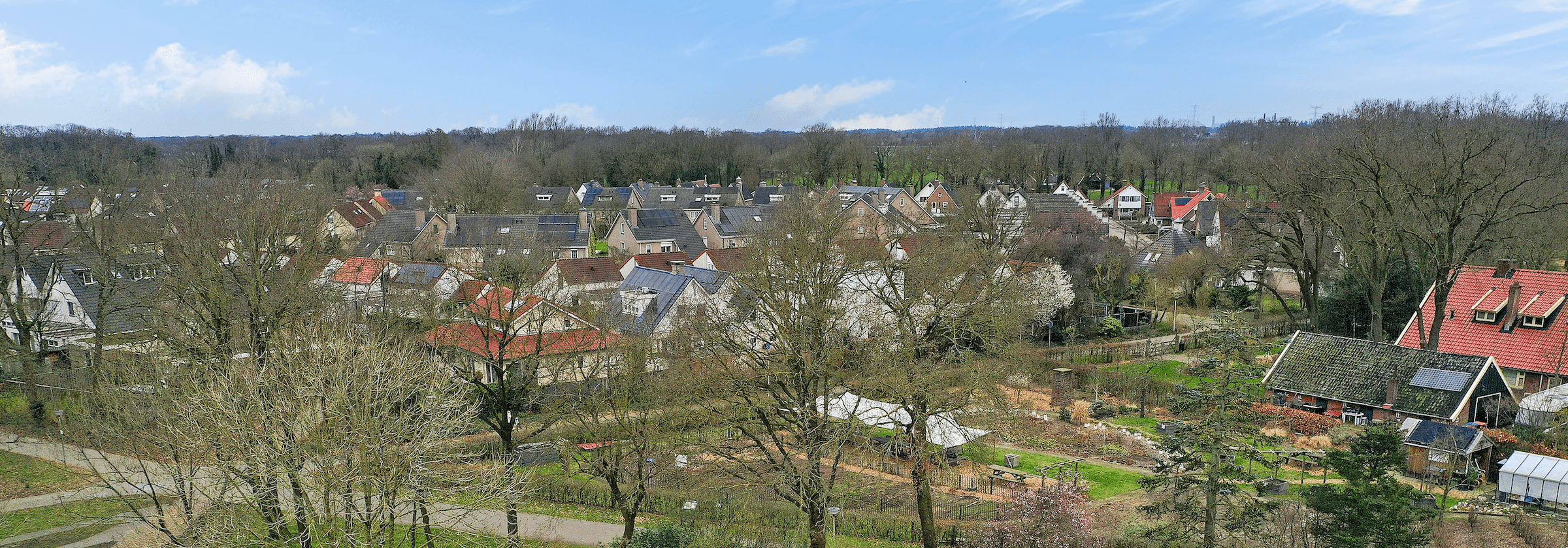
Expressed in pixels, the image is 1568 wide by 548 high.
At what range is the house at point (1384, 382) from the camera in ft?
83.6

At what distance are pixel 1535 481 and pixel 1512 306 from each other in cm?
1191

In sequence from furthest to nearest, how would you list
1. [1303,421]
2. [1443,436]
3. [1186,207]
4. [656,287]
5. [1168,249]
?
[1186,207]
[1168,249]
[656,287]
[1303,421]
[1443,436]

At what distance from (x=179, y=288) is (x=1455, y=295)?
40.8 meters

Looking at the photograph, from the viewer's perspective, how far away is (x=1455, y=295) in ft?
104

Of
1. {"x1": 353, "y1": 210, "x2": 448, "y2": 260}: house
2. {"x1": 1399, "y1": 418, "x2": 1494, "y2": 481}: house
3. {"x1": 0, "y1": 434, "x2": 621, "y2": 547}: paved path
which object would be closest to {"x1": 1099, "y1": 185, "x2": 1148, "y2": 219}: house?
{"x1": 353, "y1": 210, "x2": 448, "y2": 260}: house

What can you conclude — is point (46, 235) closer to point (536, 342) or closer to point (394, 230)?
point (394, 230)

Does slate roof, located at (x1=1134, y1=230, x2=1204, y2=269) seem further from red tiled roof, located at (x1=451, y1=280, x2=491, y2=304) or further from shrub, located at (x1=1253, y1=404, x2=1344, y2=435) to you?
red tiled roof, located at (x1=451, y1=280, x2=491, y2=304)

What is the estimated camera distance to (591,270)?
150ft

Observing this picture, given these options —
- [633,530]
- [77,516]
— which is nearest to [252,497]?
[633,530]

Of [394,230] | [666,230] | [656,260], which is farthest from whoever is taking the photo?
[666,230]

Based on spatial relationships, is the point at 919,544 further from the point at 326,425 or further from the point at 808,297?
the point at 326,425

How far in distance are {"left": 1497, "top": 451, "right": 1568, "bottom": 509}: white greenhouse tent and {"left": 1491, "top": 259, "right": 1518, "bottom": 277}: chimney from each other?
12.0 metres

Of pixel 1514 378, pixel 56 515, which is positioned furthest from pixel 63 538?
pixel 1514 378

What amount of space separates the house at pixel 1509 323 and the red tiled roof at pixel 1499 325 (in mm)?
19
